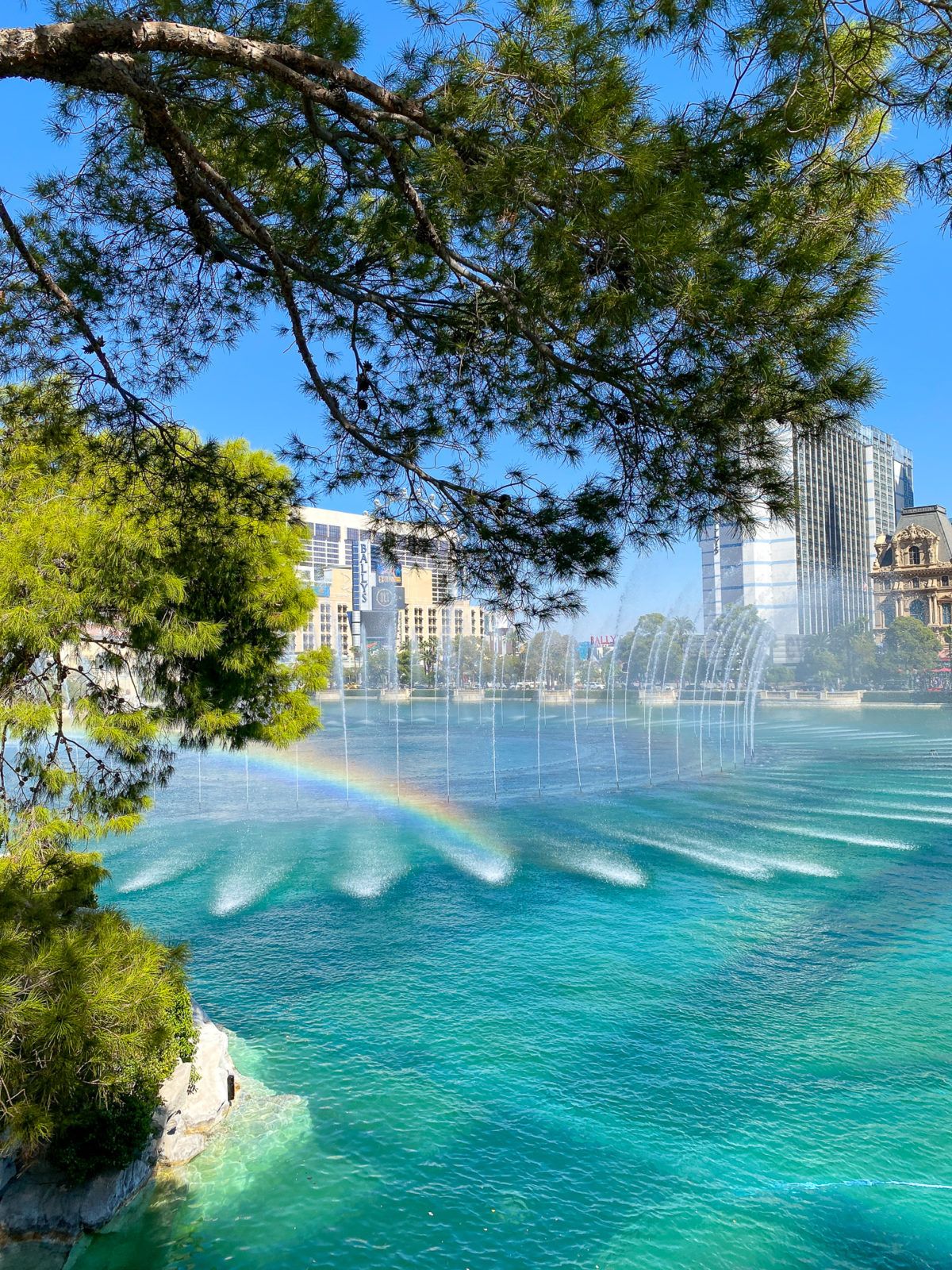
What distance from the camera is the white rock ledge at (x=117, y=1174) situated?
5824mm

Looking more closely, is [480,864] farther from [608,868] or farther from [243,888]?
[243,888]

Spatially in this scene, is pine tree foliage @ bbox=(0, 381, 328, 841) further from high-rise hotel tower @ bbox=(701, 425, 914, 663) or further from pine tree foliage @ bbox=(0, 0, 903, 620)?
high-rise hotel tower @ bbox=(701, 425, 914, 663)

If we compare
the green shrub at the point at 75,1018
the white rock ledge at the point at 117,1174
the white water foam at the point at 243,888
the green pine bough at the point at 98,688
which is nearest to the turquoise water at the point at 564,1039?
the white water foam at the point at 243,888

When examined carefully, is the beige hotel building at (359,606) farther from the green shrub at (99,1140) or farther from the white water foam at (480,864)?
the green shrub at (99,1140)

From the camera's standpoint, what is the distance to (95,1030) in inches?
194

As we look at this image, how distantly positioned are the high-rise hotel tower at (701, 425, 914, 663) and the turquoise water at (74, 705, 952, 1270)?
162 feet

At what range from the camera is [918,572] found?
2714 inches

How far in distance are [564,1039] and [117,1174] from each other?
170 inches

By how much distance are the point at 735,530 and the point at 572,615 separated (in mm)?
1097

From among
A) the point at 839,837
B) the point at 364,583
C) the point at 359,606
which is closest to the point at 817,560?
the point at 364,583

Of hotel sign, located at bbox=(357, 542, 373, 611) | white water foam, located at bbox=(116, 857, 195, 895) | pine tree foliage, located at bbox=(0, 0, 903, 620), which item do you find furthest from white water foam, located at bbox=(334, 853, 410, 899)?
hotel sign, located at bbox=(357, 542, 373, 611)

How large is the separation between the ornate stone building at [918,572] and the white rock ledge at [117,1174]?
67.3m

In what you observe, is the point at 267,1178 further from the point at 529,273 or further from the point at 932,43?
the point at 932,43

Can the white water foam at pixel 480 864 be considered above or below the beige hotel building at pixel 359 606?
below
